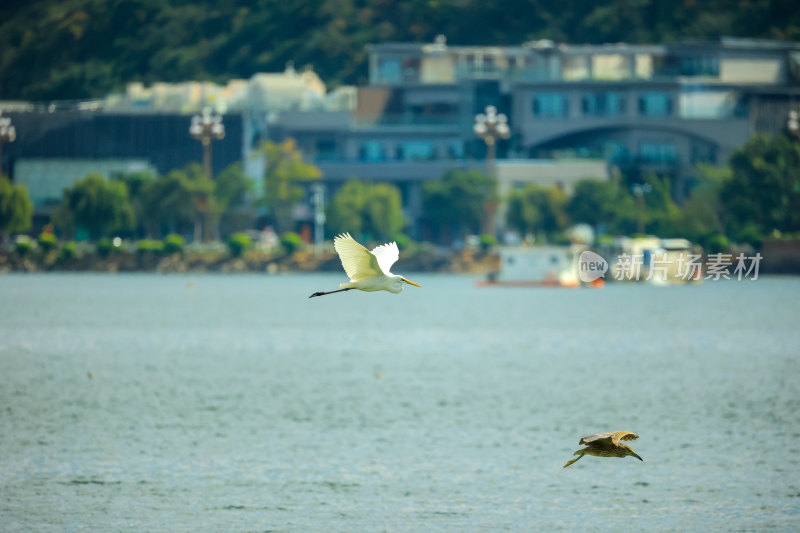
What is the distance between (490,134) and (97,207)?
122 feet

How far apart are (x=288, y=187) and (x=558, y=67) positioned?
31190mm

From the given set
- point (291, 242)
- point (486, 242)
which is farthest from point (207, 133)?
point (486, 242)

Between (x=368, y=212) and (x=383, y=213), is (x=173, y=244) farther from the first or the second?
(x=383, y=213)

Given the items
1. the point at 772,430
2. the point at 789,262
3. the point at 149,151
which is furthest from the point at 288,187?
the point at 772,430

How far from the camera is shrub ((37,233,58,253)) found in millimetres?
158500

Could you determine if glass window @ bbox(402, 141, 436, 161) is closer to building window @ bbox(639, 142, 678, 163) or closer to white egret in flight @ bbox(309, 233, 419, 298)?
building window @ bbox(639, 142, 678, 163)

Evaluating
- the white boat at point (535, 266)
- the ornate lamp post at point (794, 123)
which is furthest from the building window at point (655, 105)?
the white boat at point (535, 266)

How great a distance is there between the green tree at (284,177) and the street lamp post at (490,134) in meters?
16.6

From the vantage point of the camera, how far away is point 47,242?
520ft

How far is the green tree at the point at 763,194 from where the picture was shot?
140 m

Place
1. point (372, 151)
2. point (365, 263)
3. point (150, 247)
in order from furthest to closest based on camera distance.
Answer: point (372, 151), point (150, 247), point (365, 263)

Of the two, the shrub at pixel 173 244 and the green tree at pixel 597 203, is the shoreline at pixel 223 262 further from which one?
the green tree at pixel 597 203

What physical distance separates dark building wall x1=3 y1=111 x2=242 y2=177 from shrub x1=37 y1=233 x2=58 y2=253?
36.3ft

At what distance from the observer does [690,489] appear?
45375 mm
